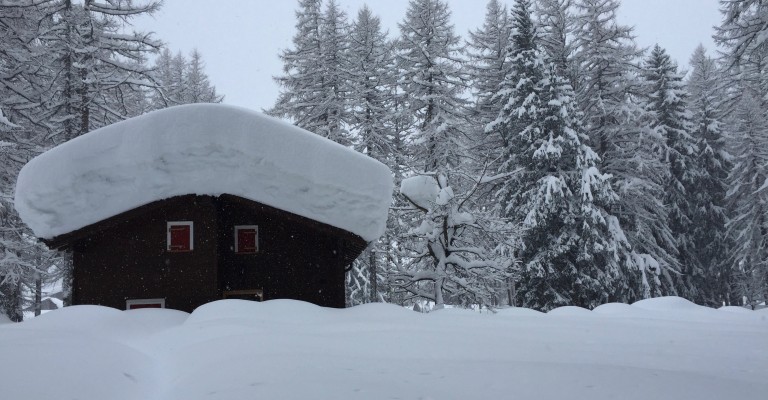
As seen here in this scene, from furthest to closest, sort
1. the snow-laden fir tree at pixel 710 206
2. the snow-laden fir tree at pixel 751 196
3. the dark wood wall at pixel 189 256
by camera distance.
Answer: the snow-laden fir tree at pixel 710 206, the snow-laden fir tree at pixel 751 196, the dark wood wall at pixel 189 256

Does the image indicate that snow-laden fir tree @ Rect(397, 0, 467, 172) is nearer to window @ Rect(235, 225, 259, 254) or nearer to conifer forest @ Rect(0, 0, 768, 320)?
conifer forest @ Rect(0, 0, 768, 320)

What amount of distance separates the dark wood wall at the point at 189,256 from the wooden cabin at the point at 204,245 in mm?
23

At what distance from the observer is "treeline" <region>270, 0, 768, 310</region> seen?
19.2m

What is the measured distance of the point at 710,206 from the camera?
28.0 metres

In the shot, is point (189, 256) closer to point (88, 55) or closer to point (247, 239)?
point (247, 239)

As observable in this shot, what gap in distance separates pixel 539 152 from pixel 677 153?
39.3 feet

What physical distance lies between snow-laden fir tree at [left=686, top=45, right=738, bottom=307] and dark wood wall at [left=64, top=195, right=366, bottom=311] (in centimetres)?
2391

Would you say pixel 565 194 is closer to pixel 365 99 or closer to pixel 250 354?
pixel 365 99

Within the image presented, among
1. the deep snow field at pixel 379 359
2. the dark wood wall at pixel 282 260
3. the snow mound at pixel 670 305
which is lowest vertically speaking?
the snow mound at pixel 670 305

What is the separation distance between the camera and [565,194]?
19969 mm

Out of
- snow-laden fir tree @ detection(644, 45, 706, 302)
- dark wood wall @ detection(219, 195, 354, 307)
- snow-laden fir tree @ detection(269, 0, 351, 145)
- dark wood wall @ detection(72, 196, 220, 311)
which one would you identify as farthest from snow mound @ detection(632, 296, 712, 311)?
snow-laden fir tree @ detection(644, 45, 706, 302)

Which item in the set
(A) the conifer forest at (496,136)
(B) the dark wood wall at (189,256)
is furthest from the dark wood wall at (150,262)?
(A) the conifer forest at (496,136)

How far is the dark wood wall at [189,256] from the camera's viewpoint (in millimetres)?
11281

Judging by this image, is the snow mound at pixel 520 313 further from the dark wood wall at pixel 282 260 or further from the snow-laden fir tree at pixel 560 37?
the snow-laden fir tree at pixel 560 37
